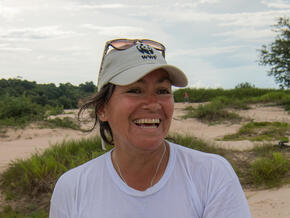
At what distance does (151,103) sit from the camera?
4.55ft

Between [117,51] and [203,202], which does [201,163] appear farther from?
[117,51]

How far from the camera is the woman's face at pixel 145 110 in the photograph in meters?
1.39

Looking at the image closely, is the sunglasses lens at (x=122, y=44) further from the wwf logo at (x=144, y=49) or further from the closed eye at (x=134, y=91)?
the closed eye at (x=134, y=91)

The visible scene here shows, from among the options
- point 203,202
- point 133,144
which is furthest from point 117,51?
point 203,202

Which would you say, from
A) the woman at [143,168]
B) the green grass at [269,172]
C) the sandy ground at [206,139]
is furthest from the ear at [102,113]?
the green grass at [269,172]

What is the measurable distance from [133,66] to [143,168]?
1.54 feet

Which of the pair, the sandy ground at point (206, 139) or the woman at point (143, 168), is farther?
the sandy ground at point (206, 139)

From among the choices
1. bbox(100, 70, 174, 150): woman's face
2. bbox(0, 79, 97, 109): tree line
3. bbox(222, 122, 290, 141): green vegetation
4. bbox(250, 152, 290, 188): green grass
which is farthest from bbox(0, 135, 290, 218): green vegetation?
bbox(0, 79, 97, 109): tree line

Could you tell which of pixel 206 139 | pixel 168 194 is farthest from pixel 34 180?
pixel 206 139

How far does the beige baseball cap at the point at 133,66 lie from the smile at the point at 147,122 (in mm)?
172

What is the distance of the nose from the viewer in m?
1.38

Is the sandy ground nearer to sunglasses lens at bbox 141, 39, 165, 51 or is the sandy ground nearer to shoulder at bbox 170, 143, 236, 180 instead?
sunglasses lens at bbox 141, 39, 165, 51

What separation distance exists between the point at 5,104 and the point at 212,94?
33.7ft

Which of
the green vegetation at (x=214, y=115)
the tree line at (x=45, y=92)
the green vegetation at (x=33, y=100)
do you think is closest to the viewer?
the green vegetation at (x=33, y=100)
